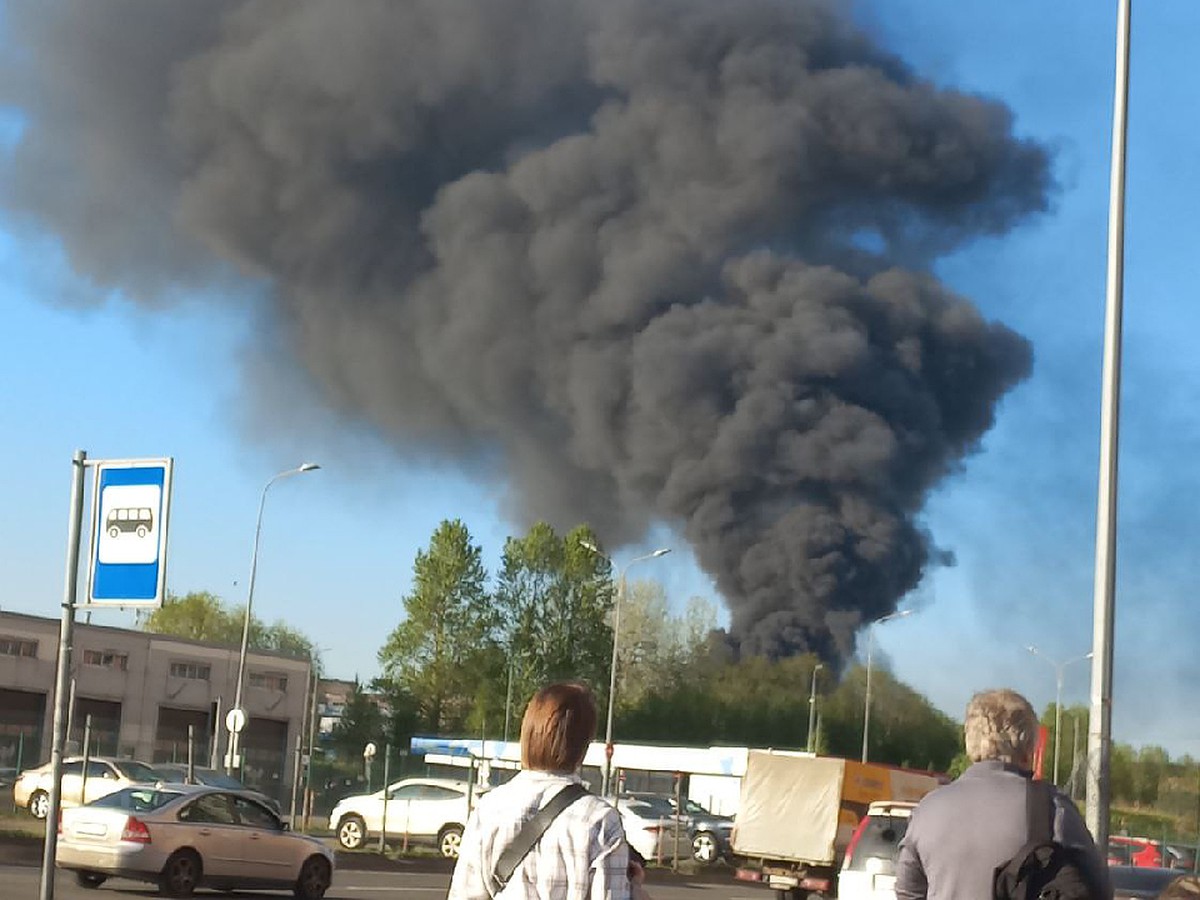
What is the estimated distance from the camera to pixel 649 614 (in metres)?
84.9

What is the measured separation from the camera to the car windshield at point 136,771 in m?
30.6

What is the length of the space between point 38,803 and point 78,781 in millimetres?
1995

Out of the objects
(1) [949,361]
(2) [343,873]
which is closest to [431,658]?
(1) [949,361]

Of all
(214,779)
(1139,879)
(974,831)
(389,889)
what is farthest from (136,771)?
(974,831)

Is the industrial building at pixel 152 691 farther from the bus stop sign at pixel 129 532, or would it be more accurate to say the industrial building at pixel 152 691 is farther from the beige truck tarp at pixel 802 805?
the bus stop sign at pixel 129 532

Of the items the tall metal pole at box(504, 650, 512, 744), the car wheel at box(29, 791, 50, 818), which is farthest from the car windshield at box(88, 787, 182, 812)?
the tall metal pole at box(504, 650, 512, 744)

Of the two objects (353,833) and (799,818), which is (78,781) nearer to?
(353,833)

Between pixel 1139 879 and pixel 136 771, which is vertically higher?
pixel 1139 879

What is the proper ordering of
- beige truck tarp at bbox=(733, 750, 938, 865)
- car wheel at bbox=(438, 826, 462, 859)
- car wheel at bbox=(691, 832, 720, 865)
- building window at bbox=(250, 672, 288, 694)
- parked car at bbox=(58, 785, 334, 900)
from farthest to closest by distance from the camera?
building window at bbox=(250, 672, 288, 694), car wheel at bbox=(691, 832, 720, 865), car wheel at bbox=(438, 826, 462, 859), beige truck tarp at bbox=(733, 750, 938, 865), parked car at bbox=(58, 785, 334, 900)

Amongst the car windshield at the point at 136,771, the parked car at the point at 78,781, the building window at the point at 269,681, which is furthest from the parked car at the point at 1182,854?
the building window at the point at 269,681

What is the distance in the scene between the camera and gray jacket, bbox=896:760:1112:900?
170 inches

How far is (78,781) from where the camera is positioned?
29625 millimetres

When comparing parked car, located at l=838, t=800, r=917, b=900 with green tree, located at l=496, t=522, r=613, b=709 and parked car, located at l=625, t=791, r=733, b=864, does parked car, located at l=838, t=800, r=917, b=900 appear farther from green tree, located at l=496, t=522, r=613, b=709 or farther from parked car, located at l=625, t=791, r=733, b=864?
green tree, located at l=496, t=522, r=613, b=709

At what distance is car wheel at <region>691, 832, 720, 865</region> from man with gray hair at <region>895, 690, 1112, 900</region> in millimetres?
32062
